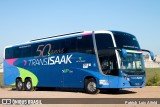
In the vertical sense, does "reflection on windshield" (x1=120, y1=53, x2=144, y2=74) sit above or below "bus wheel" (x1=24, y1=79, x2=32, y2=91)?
above

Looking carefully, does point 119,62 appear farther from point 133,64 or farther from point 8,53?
point 8,53

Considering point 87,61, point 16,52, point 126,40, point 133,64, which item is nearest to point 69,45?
point 87,61

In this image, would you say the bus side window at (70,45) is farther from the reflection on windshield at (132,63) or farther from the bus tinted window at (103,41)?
the reflection on windshield at (132,63)

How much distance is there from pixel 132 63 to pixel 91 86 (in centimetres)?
279

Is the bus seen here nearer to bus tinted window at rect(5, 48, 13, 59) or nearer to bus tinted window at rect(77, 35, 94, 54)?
bus tinted window at rect(77, 35, 94, 54)

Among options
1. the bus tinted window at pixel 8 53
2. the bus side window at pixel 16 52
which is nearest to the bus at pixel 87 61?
the bus side window at pixel 16 52

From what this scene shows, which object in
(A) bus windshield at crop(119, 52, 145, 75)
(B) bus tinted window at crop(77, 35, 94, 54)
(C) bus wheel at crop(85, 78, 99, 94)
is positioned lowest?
(C) bus wheel at crop(85, 78, 99, 94)

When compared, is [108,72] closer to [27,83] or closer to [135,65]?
[135,65]

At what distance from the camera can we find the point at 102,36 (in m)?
20.1

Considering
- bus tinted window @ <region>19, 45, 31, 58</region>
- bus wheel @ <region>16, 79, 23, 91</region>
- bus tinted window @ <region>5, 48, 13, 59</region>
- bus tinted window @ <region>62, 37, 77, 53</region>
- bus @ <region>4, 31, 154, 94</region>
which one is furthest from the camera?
bus tinted window @ <region>5, 48, 13, 59</region>

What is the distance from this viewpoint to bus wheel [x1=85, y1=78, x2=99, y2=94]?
20.5 m

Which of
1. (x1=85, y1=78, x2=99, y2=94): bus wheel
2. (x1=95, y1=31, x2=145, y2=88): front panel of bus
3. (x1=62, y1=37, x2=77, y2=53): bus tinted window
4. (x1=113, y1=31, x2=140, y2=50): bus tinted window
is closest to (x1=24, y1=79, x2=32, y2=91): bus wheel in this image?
(x1=62, y1=37, x2=77, y2=53): bus tinted window

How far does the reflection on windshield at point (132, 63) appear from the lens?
64.2ft

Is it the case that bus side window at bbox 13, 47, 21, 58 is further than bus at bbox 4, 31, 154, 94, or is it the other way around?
bus side window at bbox 13, 47, 21, 58
